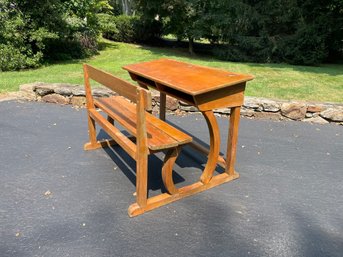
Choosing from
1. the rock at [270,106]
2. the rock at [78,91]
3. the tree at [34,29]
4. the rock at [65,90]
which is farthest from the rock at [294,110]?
the tree at [34,29]

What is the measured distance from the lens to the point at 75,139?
177 inches

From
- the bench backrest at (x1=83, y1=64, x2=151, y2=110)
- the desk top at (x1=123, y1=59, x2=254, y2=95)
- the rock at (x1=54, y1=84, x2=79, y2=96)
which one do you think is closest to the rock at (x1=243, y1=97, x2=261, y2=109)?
the desk top at (x1=123, y1=59, x2=254, y2=95)

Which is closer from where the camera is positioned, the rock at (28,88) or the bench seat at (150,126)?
the bench seat at (150,126)

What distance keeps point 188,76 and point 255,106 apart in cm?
271

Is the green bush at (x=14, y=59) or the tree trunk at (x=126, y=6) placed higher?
the tree trunk at (x=126, y=6)

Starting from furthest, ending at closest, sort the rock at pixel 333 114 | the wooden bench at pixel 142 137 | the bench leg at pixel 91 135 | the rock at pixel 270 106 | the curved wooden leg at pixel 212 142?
the rock at pixel 270 106 < the rock at pixel 333 114 < the bench leg at pixel 91 135 < the curved wooden leg at pixel 212 142 < the wooden bench at pixel 142 137

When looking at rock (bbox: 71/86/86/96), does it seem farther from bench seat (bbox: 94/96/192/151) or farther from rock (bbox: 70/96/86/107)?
bench seat (bbox: 94/96/192/151)

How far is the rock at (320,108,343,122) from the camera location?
532 centimetres

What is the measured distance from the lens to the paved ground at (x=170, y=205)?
2490 millimetres

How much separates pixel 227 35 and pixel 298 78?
489 cm

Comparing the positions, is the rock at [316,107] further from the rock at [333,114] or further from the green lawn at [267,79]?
the green lawn at [267,79]

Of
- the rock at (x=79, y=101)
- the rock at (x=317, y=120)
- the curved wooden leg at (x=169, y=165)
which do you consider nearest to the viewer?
the curved wooden leg at (x=169, y=165)

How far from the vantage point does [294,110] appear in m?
5.48

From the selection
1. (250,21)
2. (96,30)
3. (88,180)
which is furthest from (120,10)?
(88,180)
